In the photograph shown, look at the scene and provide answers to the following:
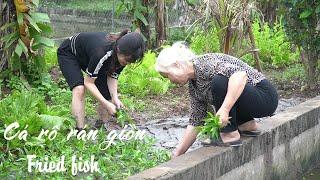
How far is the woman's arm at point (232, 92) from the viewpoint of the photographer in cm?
514

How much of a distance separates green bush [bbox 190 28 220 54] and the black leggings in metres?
4.73

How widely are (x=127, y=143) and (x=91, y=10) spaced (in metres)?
11.2

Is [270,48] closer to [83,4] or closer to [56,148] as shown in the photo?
[83,4]

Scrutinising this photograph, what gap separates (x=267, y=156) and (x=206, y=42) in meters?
5.03

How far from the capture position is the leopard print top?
5.32 meters

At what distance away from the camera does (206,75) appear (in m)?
5.34

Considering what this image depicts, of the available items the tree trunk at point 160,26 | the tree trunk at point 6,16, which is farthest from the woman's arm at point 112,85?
the tree trunk at point 160,26

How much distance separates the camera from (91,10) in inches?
675

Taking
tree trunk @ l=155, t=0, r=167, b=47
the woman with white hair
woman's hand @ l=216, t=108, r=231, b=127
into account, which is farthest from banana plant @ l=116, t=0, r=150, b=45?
woman's hand @ l=216, t=108, r=231, b=127

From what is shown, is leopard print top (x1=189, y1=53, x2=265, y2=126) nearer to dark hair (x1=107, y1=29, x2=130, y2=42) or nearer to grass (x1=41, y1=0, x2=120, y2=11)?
dark hair (x1=107, y1=29, x2=130, y2=42)

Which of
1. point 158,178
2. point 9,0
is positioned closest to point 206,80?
point 158,178

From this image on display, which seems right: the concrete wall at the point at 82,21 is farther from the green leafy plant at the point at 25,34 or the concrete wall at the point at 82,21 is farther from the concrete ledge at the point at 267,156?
the concrete ledge at the point at 267,156

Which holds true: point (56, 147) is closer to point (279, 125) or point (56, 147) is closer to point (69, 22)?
point (279, 125)

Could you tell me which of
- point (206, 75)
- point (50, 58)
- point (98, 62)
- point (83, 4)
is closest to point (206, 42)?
point (50, 58)
